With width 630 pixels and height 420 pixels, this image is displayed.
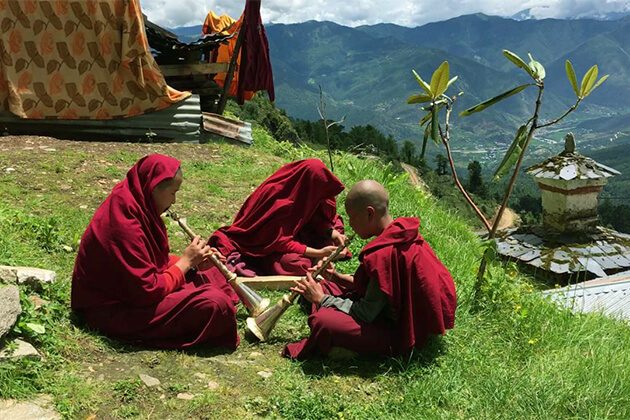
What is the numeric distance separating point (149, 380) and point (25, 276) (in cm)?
140

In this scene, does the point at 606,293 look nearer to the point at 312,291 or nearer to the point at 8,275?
the point at 312,291

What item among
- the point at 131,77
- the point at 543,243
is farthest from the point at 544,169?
the point at 131,77

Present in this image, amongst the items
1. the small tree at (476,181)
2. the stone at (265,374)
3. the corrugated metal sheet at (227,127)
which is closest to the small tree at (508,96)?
the stone at (265,374)

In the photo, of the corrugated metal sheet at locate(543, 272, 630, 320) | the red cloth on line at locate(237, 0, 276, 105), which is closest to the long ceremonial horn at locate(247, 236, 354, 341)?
the corrugated metal sheet at locate(543, 272, 630, 320)

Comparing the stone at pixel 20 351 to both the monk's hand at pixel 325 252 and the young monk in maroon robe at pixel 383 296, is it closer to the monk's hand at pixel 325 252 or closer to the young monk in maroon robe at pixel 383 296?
the young monk in maroon robe at pixel 383 296

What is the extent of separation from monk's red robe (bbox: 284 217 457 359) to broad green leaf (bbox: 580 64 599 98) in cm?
154

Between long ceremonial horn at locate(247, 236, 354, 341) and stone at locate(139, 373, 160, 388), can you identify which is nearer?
stone at locate(139, 373, 160, 388)

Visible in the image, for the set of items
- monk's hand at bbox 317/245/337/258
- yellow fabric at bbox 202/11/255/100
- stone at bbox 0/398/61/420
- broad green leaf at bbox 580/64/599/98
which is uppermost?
yellow fabric at bbox 202/11/255/100

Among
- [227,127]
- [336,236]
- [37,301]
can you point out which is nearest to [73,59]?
[227,127]

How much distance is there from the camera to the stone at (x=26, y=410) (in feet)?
10.5

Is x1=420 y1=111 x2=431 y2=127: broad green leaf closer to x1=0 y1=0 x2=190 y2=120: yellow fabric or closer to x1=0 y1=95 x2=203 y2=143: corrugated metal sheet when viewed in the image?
x1=0 y1=0 x2=190 y2=120: yellow fabric

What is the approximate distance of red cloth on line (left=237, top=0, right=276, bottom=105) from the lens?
12.6 metres

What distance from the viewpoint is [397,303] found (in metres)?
4.07

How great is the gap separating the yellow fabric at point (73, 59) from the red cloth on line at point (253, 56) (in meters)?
2.70
